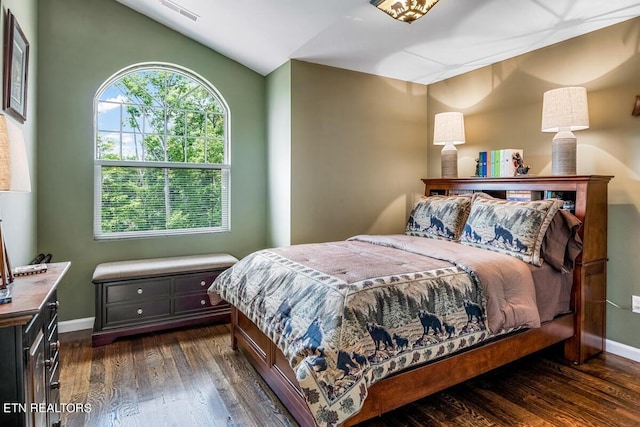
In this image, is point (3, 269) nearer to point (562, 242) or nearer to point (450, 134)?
point (562, 242)

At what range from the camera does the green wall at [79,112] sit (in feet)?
10.4

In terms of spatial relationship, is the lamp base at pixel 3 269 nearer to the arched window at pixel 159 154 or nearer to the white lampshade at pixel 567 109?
the arched window at pixel 159 154

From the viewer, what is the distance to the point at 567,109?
2.65 metres

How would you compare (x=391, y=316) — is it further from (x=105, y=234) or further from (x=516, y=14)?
(x=105, y=234)

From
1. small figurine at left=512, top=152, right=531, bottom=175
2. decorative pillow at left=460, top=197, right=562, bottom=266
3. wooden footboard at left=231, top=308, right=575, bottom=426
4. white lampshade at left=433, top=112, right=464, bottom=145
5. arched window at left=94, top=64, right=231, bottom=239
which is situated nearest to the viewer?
wooden footboard at left=231, top=308, right=575, bottom=426

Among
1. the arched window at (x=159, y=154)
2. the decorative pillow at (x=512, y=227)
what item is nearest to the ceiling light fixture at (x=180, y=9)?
the arched window at (x=159, y=154)

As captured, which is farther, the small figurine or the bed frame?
the small figurine

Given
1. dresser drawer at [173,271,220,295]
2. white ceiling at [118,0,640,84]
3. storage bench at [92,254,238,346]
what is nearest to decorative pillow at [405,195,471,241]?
white ceiling at [118,0,640,84]

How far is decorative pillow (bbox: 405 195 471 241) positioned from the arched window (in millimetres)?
1993

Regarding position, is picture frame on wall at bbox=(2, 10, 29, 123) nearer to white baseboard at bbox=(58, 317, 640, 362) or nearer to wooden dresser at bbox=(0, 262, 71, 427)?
wooden dresser at bbox=(0, 262, 71, 427)

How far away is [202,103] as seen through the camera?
3.89 meters

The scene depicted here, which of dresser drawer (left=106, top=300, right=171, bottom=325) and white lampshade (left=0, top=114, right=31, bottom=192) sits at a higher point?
white lampshade (left=0, top=114, right=31, bottom=192)

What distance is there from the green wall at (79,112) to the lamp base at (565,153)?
328 cm

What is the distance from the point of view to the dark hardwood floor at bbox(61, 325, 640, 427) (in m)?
2.01
